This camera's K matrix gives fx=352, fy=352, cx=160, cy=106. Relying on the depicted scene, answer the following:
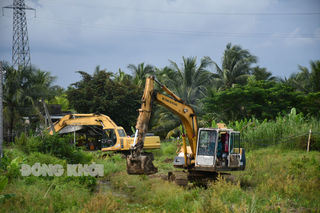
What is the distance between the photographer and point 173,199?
10.6 m

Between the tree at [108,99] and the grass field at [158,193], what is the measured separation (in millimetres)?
17658

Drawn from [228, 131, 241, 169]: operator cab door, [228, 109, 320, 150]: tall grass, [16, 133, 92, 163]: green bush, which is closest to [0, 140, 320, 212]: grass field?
[16, 133, 92, 163]: green bush

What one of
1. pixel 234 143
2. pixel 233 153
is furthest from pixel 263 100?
pixel 233 153

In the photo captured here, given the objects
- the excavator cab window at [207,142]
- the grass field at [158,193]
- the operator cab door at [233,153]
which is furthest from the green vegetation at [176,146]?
the excavator cab window at [207,142]

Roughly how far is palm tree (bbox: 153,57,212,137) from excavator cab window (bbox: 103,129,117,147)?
510 inches

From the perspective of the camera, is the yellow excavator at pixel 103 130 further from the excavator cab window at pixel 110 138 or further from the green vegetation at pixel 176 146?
the green vegetation at pixel 176 146

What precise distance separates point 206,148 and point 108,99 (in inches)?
900

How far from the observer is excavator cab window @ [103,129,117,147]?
2170 cm

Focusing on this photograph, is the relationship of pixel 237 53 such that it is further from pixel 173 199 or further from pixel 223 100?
pixel 173 199

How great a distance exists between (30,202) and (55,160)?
486 cm

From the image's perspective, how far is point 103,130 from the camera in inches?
874

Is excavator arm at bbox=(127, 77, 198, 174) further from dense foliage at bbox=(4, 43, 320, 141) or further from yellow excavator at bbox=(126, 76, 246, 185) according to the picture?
dense foliage at bbox=(4, 43, 320, 141)

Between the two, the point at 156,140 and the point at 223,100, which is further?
the point at 223,100

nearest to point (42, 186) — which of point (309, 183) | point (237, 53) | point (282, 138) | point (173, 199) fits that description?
point (173, 199)
